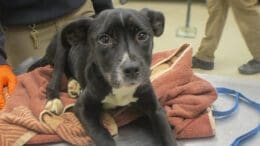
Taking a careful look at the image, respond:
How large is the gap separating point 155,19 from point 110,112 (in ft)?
1.09

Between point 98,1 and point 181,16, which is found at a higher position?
point 98,1

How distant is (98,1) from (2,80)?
0.72m

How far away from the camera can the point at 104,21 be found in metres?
1.24

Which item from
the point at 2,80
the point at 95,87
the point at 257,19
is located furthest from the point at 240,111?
the point at 257,19

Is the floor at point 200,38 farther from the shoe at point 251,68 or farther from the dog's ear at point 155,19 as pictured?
the dog's ear at point 155,19

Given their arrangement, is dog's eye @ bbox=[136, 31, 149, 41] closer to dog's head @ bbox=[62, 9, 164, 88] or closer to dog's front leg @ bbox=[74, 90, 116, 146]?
dog's head @ bbox=[62, 9, 164, 88]

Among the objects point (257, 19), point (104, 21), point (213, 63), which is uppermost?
point (104, 21)

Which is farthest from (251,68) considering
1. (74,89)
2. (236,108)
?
(74,89)

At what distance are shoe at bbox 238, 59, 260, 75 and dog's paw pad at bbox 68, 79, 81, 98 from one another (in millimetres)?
1925

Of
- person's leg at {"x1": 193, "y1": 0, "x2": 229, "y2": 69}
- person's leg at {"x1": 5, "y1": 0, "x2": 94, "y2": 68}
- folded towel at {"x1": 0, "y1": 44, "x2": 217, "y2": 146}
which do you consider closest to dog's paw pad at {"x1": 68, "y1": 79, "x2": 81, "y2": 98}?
folded towel at {"x1": 0, "y1": 44, "x2": 217, "y2": 146}

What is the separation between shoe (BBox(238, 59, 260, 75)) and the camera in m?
3.16

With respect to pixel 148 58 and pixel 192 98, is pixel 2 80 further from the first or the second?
pixel 192 98

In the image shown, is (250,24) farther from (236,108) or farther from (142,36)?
(142,36)

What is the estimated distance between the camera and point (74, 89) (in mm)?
1506
